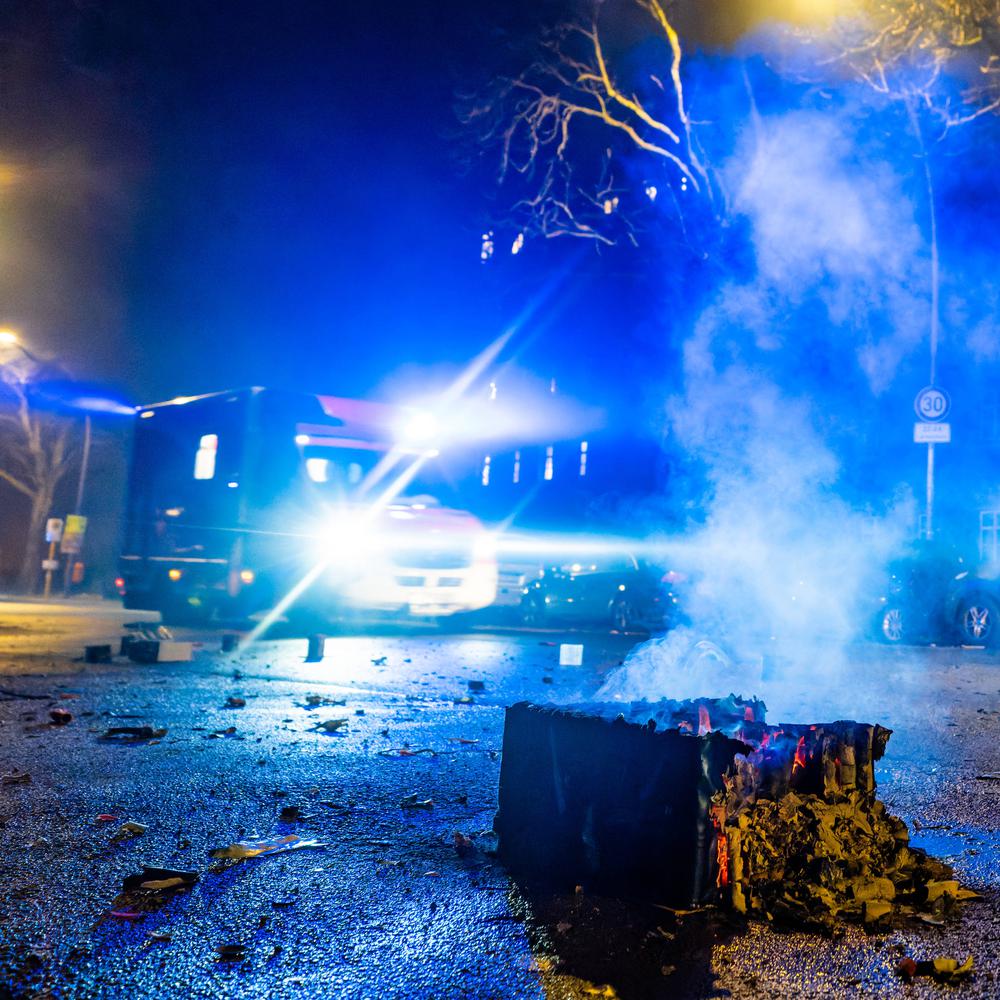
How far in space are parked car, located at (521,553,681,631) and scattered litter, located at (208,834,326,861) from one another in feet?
31.1

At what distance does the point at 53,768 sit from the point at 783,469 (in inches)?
336

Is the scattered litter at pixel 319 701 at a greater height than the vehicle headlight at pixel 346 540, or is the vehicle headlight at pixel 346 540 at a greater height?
the vehicle headlight at pixel 346 540

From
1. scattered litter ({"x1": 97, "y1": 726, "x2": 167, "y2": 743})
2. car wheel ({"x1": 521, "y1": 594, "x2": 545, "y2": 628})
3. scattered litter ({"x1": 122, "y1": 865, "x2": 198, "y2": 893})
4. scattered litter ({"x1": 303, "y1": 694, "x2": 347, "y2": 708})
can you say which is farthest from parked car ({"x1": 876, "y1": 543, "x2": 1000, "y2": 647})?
scattered litter ({"x1": 122, "y1": 865, "x2": 198, "y2": 893})

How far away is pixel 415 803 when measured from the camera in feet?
13.5

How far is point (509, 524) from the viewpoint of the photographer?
46.6 ft

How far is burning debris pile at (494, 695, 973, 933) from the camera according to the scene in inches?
112

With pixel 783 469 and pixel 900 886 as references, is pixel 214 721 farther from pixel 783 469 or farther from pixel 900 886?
pixel 783 469

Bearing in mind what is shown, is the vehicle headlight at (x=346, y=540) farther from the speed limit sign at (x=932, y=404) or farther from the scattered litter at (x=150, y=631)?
the speed limit sign at (x=932, y=404)

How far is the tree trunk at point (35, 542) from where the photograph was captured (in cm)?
2625

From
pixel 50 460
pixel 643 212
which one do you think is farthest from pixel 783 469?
pixel 50 460

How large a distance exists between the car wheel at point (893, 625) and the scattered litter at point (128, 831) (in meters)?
11.0

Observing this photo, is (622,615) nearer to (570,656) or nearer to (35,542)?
(570,656)

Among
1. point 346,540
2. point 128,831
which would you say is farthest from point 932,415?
point 128,831

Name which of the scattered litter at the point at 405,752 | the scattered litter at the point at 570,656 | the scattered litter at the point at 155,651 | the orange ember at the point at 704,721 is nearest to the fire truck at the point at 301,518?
the scattered litter at the point at 155,651
